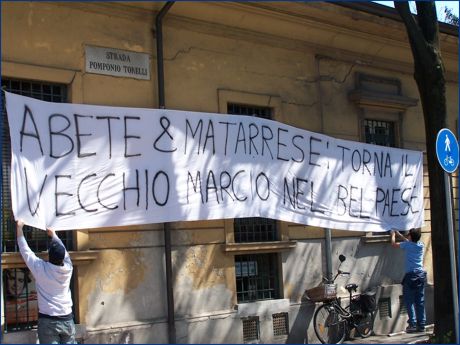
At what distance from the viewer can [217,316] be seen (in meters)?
8.83

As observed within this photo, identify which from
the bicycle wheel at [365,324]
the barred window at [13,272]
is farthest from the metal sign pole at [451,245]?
the barred window at [13,272]

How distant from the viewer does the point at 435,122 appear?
884 centimetres

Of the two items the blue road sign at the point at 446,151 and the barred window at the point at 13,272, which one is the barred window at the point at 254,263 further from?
the barred window at the point at 13,272

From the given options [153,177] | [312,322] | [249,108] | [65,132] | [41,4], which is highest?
[41,4]

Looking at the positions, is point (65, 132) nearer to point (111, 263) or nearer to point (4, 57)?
point (4, 57)

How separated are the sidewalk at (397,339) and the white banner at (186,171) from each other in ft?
6.02

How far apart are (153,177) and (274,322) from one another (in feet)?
11.6

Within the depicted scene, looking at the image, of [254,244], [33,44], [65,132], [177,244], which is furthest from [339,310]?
[33,44]

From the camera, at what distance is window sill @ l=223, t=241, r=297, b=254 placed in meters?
9.10

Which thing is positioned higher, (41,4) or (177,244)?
(41,4)

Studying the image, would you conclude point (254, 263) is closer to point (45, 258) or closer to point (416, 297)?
point (416, 297)

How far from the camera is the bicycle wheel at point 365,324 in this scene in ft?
33.1

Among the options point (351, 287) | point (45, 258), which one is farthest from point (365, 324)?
point (45, 258)

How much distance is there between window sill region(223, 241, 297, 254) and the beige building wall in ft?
0.13
